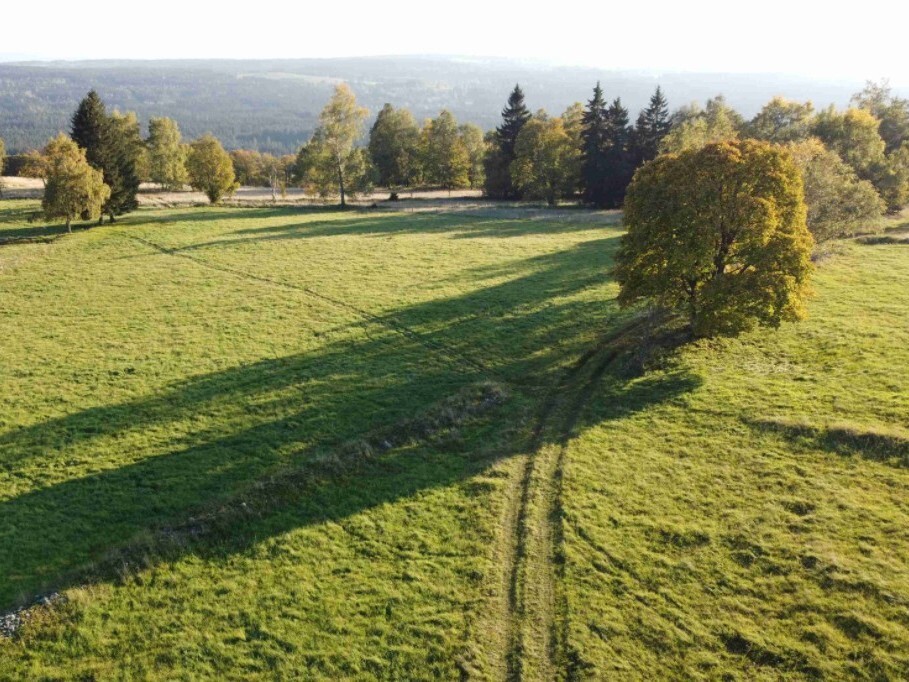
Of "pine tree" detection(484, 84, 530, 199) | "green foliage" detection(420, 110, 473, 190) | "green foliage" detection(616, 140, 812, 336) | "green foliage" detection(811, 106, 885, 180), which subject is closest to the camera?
"green foliage" detection(616, 140, 812, 336)

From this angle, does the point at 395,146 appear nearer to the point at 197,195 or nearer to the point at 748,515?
the point at 197,195

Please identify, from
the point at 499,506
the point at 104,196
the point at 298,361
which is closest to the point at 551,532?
the point at 499,506

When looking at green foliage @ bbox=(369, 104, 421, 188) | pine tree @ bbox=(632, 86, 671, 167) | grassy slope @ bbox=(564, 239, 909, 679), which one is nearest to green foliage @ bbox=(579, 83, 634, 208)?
pine tree @ bbox=(632, 86, 671, 167)

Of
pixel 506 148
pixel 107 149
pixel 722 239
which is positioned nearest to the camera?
pixel 722 239

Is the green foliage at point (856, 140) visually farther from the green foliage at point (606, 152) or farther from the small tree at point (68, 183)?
the small tree at point (68, 183)

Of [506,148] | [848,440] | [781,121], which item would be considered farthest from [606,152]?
[848,440]

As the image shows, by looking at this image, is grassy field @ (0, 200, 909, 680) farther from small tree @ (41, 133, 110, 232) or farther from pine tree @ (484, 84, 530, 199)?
pine tree @ (484, 84, 530, 199)

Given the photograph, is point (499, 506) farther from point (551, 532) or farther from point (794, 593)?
point (794, 593)

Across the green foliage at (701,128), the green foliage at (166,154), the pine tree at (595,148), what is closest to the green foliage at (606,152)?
the pine tree at (595,148)
